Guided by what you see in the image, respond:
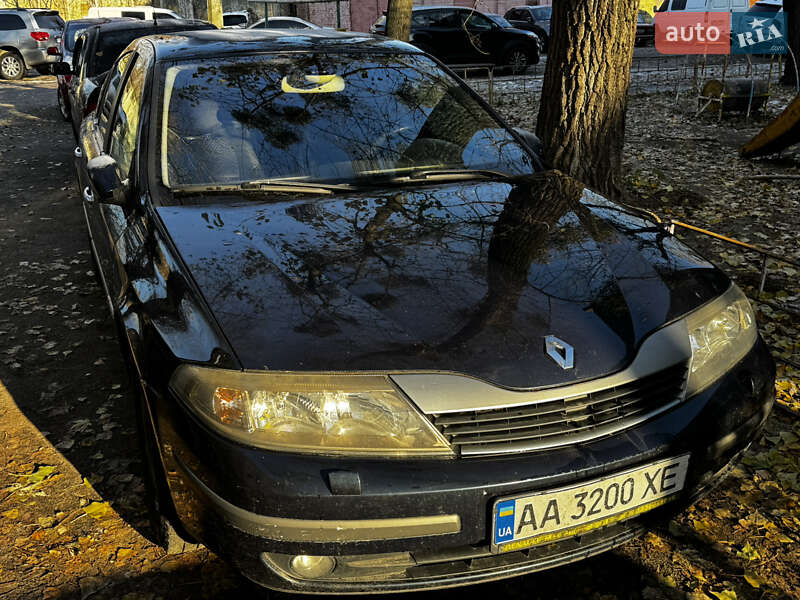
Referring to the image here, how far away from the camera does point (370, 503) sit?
69.0 inches

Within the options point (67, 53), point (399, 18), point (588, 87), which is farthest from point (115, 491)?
point (67, 53)

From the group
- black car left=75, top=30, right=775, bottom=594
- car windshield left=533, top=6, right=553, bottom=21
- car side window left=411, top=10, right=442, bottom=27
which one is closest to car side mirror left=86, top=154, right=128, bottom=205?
black car left=75, top=30, right=775, bottom=594

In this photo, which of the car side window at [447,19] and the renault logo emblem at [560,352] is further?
the car side window at [447,19]

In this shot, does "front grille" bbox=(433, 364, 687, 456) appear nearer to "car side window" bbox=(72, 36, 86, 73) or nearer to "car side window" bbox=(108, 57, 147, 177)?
"car side window" bbox=(108, 57, 147, 177)

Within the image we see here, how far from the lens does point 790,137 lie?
7.74m

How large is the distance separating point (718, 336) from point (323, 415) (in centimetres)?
122

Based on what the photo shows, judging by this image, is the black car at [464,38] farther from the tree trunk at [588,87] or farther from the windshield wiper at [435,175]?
the windshield wiper at [435,175]

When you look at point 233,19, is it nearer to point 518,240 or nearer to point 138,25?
point 138,25

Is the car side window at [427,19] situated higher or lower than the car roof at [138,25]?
higher

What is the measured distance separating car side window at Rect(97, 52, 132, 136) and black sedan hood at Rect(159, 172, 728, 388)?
1.86m

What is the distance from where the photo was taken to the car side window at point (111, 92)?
161 inches

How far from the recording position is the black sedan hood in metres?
1.89

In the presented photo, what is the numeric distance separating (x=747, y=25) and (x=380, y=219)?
12.5m

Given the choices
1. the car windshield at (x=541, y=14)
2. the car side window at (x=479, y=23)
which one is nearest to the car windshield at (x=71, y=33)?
the car side window at (x=479, y=23)
